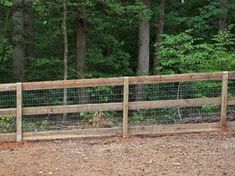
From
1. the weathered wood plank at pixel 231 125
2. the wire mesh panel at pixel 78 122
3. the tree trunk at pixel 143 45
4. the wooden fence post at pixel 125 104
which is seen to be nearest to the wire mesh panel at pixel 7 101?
the wire mesh panel at pixel 78 122

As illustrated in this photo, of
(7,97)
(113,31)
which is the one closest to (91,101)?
(7,97)

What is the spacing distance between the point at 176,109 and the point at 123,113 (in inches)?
65.3

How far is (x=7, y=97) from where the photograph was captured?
40.7 ft

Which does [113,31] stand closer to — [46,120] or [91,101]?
[91,101]

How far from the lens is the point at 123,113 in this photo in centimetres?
983

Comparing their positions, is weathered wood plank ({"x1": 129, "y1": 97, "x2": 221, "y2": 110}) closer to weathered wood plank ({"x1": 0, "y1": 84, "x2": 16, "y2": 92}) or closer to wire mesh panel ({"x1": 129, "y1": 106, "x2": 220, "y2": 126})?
wire mesh panel ({"x1": 129, "y1": 106, "x2": 220, "y2": 126})

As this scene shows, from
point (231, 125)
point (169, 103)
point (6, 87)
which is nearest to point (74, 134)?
point (6, 87)

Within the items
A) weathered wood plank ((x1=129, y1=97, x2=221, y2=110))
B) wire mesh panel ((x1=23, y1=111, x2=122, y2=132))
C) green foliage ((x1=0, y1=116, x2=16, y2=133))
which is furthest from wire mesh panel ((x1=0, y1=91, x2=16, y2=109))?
weathered wood plank ((x1=129, y1=97, x2=221, y2=110))

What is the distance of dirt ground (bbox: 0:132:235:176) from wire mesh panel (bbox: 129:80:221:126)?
702mm

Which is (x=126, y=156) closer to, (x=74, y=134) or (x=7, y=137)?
(x=74, y=134)

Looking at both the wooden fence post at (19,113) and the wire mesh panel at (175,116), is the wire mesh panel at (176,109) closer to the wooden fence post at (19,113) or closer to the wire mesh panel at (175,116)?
the wire mesh panel at (175,116)

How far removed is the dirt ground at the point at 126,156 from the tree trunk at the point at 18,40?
28.9 feet

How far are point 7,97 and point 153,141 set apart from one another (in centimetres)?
442

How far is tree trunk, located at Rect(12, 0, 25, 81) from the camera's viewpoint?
1748 cm
